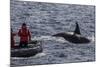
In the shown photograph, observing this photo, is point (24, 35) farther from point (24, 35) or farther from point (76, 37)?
point (76, 37)

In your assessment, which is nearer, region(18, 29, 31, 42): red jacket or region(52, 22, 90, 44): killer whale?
region(18, 29, 31, 42): red jacket

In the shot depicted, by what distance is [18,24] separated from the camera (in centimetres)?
221

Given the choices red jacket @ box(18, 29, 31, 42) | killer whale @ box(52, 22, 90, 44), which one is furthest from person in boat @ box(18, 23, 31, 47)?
killer whale @ box(52, 22, 90, 44)

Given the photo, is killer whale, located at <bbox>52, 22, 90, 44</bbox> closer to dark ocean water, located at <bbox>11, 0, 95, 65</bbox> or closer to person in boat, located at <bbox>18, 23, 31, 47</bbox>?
dark ocean water, located at <bbox>11, 0, 95, 65</bbox>

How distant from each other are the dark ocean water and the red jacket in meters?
0.05

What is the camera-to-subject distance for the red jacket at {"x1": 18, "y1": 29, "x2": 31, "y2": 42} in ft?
7.33

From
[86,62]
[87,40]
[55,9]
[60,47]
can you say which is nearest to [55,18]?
[55,9]

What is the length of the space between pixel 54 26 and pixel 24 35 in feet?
1.21

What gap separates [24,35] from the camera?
2254 millimetres

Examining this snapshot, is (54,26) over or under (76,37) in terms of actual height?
over

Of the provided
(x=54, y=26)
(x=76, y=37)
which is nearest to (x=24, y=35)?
(x=54, y=26)

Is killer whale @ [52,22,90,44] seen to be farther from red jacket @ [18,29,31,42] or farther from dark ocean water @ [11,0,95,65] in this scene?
red jacket @ [18,29,31,42]

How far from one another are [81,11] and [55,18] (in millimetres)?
361
